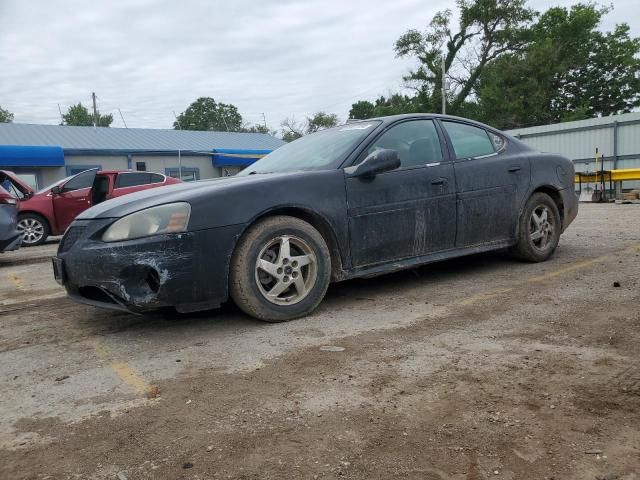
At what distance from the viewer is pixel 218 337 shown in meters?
3.41

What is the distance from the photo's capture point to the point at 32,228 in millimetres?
10875

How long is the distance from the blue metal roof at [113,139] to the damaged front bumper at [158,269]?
21948 millimetres

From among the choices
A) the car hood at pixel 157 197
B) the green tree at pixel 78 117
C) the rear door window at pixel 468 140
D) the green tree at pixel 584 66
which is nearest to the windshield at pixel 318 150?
the car hood at pixel 157 197

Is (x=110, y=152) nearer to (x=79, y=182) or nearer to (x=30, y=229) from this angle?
(x=79, y=182)

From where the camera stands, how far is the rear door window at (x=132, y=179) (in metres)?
11.1

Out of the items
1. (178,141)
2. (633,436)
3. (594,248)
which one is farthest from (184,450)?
(178,141)

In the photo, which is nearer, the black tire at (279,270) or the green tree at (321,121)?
the black tire at (279,270)

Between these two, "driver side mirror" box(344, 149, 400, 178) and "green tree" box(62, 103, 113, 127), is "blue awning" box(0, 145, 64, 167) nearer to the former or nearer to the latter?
"driver side mirror" box(344, 149, 400, 178)

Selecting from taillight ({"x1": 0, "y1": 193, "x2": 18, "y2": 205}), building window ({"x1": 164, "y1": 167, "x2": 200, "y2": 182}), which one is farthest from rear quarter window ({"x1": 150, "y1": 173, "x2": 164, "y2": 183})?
building window ({"x1": 164, "y1": 167, "x2": 200, "y2": 182})

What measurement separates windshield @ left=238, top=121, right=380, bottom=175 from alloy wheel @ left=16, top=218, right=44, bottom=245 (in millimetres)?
7922

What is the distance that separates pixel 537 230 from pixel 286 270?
112 inches

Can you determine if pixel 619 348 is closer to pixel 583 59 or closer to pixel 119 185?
pixel 119 185

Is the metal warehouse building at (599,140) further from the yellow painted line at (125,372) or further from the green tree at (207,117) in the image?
the green tree at (207,117)

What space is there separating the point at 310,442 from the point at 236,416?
1.29 feet
